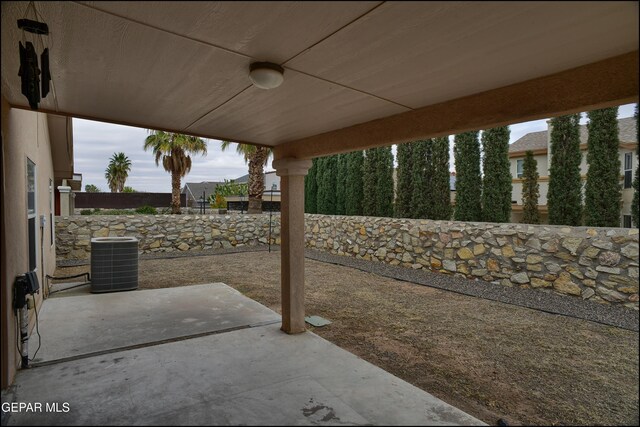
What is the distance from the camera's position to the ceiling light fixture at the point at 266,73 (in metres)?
2.10

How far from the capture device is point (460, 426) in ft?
7.36

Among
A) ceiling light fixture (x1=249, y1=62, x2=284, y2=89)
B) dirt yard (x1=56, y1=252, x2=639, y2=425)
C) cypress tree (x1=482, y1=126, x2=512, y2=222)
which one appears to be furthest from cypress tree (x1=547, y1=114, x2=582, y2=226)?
ceiling light fixture (x1=249, y1=62, x2=284, y2=89)

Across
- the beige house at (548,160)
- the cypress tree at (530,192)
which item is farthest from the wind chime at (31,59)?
the cypress tree at (530,192)

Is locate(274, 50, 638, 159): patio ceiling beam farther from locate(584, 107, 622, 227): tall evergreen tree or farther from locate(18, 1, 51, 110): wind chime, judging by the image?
locate(584, 107, 622, 227): tall evergreen tree

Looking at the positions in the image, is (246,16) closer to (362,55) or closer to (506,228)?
(362,55)

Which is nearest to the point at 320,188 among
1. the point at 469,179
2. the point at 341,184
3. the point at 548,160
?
the point at 341,184

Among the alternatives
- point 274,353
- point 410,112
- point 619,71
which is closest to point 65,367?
point 274,353

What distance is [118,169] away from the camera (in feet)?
131

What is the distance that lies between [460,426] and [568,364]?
6.47 feet

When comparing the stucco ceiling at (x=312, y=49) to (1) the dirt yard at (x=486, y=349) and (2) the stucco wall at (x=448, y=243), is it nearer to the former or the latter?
(1) the dirt yard at (x=486, y=349)

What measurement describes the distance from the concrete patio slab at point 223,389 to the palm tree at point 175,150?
14890 mm

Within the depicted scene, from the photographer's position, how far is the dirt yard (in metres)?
2.74

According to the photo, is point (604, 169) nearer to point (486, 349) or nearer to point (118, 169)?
point (486, 349)

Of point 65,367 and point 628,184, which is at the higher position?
point 628,184
